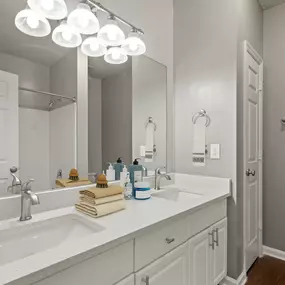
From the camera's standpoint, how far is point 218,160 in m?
1.83

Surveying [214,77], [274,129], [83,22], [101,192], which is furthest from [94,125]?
[274,129]

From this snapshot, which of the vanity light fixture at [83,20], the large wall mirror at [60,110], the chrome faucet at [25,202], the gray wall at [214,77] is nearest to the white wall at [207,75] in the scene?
the gray wall at [214,77]

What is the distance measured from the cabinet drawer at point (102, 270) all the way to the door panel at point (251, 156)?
1369mm

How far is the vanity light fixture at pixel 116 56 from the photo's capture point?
5.44 feet

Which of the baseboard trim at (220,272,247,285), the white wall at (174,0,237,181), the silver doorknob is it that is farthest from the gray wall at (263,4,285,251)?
the white wall at (174,0,237,181)

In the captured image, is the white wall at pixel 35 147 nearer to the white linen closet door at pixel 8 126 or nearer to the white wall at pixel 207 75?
the white linen closet door at pixel 8 126

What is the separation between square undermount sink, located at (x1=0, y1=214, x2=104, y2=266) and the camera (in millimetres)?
919

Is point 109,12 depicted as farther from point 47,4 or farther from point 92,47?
point 47,4

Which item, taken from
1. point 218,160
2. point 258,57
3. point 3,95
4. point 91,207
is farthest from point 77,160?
point 258,57

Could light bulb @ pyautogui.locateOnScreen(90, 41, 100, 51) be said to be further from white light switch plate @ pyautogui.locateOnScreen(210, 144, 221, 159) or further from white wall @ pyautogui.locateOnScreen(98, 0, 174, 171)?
white light switch plate @ pyautogui.locateOnScreen(210, 144, 221, 159)

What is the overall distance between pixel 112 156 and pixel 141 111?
518mm

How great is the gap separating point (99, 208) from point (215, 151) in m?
1.15

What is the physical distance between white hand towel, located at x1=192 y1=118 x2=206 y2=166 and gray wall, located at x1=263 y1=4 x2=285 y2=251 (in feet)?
2.94

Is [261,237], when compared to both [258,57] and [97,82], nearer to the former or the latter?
[258,57]
